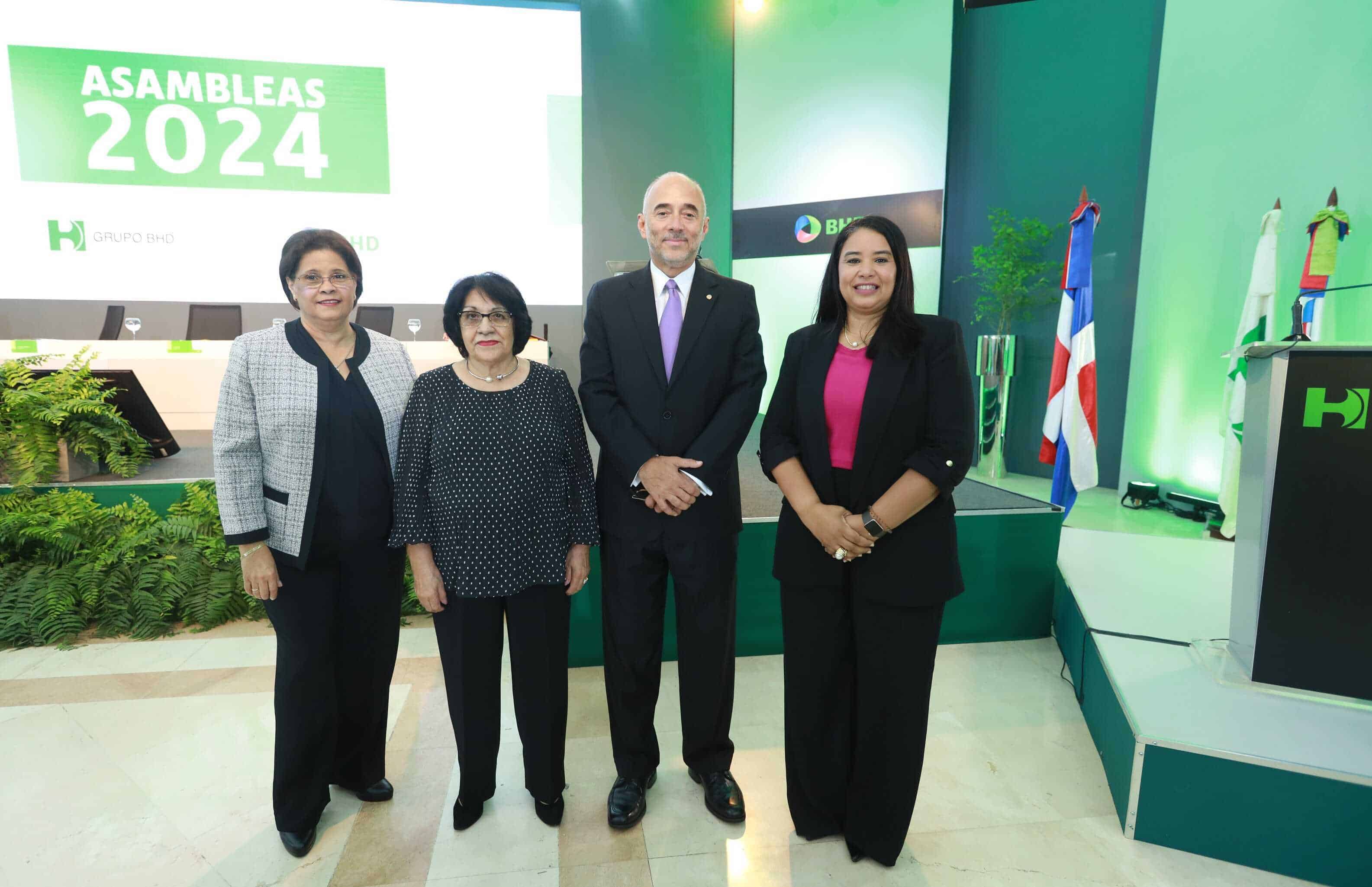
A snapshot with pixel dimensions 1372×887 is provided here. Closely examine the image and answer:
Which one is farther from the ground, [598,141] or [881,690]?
[598,141]

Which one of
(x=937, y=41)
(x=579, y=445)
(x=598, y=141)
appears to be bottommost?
(x=579, y=445)

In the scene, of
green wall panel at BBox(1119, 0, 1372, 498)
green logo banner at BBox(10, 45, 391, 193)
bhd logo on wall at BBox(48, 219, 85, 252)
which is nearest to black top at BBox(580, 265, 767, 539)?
green wall panel at BBox(1119, 0, 1372, 498)

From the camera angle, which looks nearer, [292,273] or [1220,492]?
[292,273]

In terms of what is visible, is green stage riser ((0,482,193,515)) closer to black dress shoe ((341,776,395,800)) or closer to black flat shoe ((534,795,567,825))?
black dress shoe ((341,776,395,800))

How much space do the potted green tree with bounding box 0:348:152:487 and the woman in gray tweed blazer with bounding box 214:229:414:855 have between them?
91.6 inches

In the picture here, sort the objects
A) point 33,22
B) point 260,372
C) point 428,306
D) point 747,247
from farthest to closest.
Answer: point 428,306 → point 747,247 → point 33,22 → point 260,372

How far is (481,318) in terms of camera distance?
1665 mm

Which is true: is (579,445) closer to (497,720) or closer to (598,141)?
(497,720)

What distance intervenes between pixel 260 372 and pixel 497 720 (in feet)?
3.54

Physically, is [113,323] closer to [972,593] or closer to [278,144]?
[278,144]

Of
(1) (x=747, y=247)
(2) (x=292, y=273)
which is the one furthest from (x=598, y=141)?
(2) (x=292, y=273)

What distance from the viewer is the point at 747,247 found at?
6.23 metres

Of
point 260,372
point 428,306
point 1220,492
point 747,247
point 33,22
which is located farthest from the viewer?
point 428,306

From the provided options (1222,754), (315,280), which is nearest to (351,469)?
(315,280)
